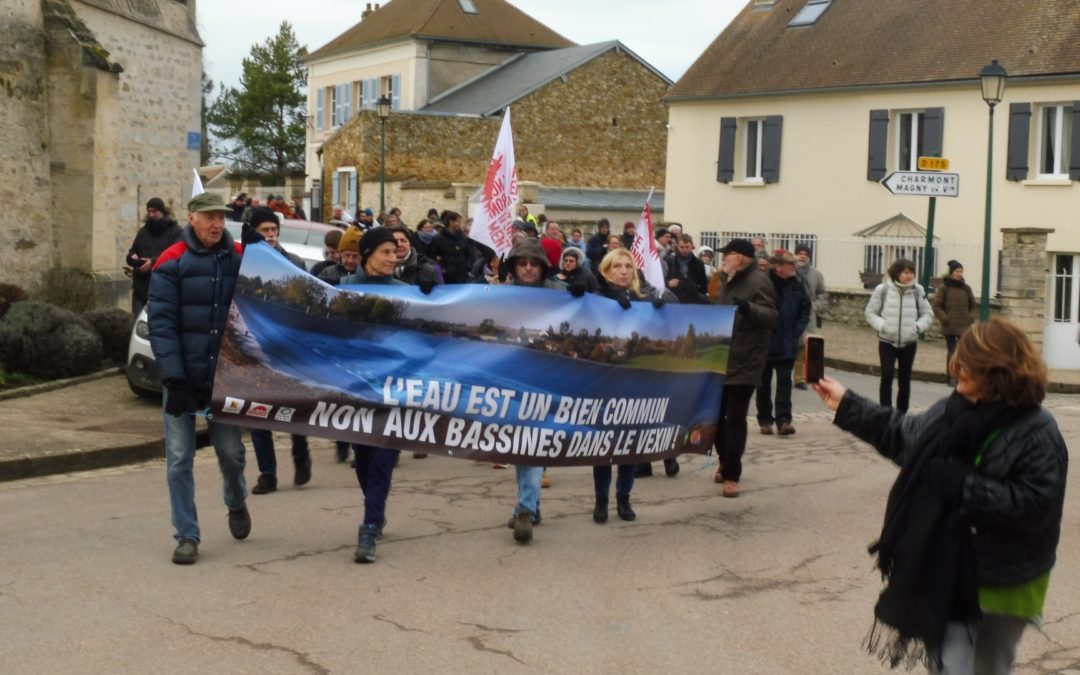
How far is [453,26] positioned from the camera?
2304 inches

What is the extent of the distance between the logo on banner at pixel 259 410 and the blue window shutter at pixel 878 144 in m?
28.7

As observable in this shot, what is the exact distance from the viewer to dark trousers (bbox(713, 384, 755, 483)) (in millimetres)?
11102

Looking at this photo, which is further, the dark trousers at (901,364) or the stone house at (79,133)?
the stone house at (79,133)

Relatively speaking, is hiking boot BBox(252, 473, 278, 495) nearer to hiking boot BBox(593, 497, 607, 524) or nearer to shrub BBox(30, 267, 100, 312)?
hiking boot BBox(593, 497, 607, 524)

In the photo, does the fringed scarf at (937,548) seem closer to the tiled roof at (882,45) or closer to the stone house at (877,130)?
the stone house at (877,130)

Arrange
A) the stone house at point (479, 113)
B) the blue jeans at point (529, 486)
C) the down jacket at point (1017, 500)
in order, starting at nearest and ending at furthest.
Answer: the down jacket at point (1017, 500), the blue jeans at point (529, 486), the stone house at point (479, 113)

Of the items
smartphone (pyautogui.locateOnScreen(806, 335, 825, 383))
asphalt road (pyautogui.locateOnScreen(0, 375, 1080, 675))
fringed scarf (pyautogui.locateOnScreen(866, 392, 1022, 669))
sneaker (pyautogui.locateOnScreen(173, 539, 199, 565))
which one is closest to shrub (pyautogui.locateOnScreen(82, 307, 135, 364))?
asphalt road (pyautogui.locateOnScreen(0, 375, 1080, 675))

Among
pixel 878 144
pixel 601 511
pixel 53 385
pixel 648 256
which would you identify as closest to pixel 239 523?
pixel 601 511

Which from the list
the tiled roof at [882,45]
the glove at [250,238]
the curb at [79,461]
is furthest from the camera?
the tiled roof at [882,45]

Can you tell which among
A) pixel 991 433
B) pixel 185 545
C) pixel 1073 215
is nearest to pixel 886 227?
pixel 1073 215

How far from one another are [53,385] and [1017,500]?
12.8 metres

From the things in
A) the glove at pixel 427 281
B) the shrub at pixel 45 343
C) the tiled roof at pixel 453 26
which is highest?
the tiled roof at pixel 453 26

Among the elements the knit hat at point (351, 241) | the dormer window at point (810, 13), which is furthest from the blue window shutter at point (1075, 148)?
the knit hat at point (351, 241)

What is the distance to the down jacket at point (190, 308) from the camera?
8.09m
